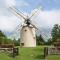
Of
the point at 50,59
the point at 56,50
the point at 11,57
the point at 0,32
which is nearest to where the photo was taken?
the point at 50,59

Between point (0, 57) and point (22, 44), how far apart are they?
29476 mm

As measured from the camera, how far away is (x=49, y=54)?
48.5m

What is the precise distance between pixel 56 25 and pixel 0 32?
21273 mm

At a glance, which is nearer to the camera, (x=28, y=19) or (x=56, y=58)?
(x=56, y=58)

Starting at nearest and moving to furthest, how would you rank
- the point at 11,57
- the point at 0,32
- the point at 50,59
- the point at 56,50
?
the point at 50,59 → the point at 11,57 → the point at 56,50 → the point at 0,32

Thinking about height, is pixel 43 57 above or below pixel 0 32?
below

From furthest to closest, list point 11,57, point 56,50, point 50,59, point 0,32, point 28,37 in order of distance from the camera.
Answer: point 0,32
point 28,37
point 56,50
point 11,57
point 50,59

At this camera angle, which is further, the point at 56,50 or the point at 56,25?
the point at 56,25

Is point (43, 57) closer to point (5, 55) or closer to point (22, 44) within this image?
point (5, 55)

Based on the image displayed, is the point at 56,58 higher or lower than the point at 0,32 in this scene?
lower

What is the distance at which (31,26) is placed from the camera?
74.0m

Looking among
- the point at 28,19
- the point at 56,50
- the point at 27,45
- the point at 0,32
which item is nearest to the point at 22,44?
the point at 27,45

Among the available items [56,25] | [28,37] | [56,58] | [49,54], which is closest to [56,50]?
[49,54]

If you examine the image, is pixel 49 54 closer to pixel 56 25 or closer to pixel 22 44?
pixel 22 44
